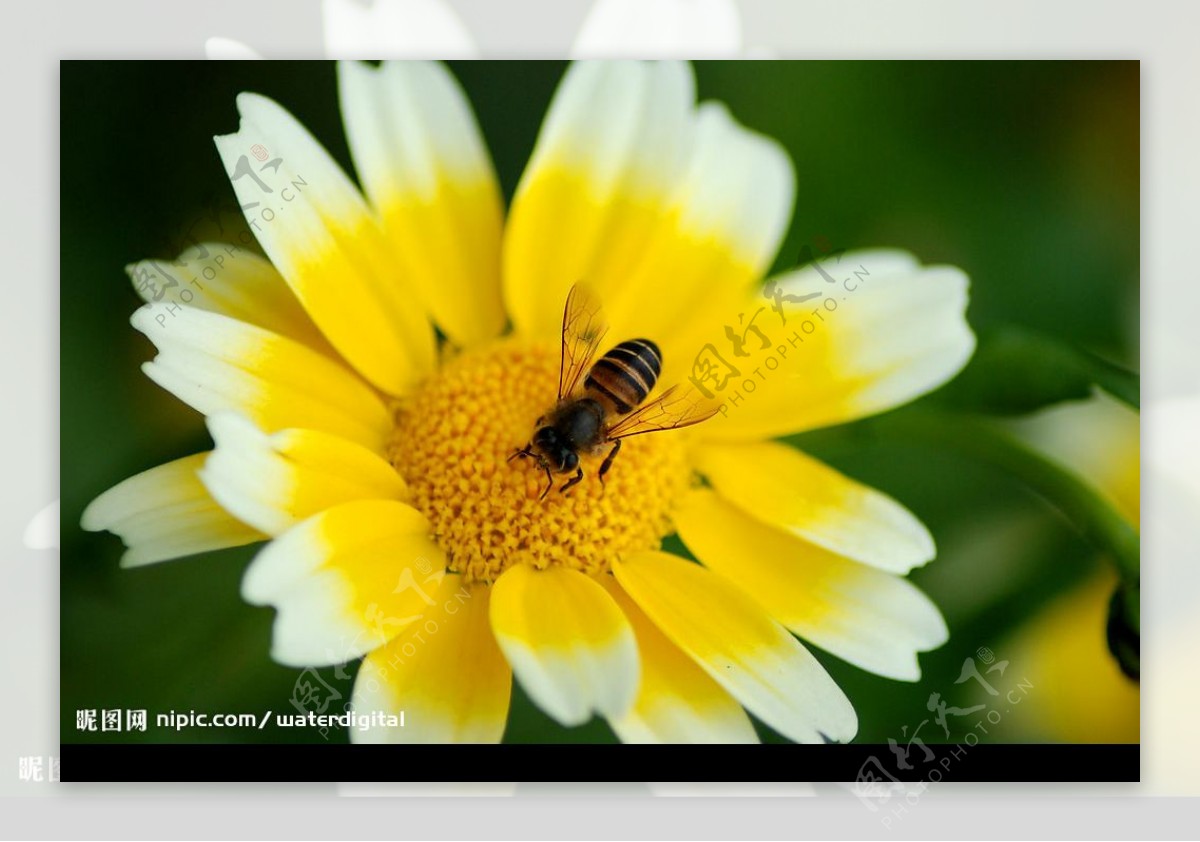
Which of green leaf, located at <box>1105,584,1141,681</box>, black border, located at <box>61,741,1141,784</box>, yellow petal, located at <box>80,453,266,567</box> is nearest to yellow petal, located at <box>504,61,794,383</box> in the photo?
yellow petal, located at <box>80,453,266,567</box>

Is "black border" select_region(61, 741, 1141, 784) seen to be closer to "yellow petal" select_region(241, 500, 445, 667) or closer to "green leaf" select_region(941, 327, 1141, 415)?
→ "yellow petal" select_region(241, 500, 445, 667)

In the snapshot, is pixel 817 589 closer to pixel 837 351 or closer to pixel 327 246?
pixel 837 351

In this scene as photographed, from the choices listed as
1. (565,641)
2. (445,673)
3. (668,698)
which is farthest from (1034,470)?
(445,673)

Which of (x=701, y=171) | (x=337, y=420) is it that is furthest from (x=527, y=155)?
(x=337, y=420)

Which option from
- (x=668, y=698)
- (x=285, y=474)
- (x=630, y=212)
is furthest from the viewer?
(x=630, y=212)

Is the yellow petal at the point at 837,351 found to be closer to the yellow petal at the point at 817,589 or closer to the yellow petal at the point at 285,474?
the yellow petal at the point at 817,589

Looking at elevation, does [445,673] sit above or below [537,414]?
below
